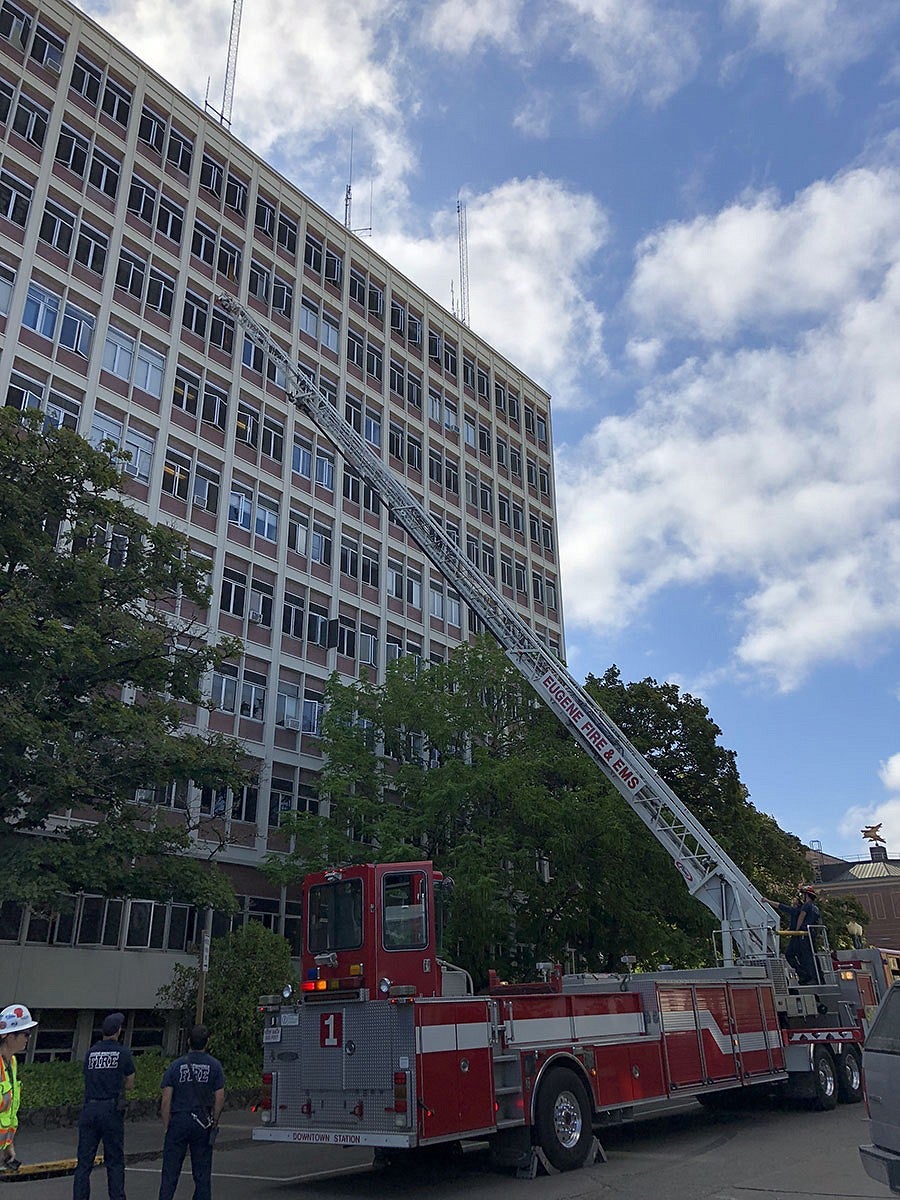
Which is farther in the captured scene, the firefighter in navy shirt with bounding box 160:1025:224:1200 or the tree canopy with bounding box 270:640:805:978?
the tree canopy with bounding box 270:640:805:978

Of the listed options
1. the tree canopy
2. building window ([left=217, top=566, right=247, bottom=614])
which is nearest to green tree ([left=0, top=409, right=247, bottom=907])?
the tree canopy

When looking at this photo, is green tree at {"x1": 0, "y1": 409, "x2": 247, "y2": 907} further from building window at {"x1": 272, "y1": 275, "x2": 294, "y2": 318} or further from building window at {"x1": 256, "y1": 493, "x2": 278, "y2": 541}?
building window at {"x1": 272, "y1": 275, "x2": 294, "y2": 318}

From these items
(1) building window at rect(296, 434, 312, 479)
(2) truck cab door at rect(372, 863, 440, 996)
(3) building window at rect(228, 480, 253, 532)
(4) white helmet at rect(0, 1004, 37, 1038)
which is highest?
(1) building window at rect(296, 434, 312, 479)

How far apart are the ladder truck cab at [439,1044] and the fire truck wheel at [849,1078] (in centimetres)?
337

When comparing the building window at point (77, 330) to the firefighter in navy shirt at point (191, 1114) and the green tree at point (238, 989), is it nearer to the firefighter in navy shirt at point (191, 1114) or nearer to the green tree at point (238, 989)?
the green tree at point (238, 989)

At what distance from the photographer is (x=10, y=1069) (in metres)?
7.70

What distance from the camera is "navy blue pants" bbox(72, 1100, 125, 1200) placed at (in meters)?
8.33

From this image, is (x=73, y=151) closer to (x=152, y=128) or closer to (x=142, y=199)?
(x=142, y=199)

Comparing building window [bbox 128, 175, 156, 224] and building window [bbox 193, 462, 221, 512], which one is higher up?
building window [bbox 128, 175, 156, 224]

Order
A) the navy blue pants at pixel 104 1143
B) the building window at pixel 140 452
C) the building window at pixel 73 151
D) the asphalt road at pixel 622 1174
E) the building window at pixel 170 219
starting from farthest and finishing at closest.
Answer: the building window at pixel 170 219 → the building window at pixel 73 151 → the building window at pixel 140 452 → the asphalt road at pixel 622 1174 → the navy blue pants at pixel 104 1143

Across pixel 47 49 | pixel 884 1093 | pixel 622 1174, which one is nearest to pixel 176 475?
pixel 47 49

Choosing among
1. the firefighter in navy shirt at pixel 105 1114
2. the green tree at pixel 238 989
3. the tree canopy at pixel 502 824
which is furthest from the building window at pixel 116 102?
the firefighter in navy shirt at pixel 105 1114

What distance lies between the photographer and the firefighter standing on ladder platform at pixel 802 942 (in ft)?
57.5

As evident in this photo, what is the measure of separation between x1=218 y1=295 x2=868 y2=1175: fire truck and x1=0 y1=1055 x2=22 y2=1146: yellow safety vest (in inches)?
147
